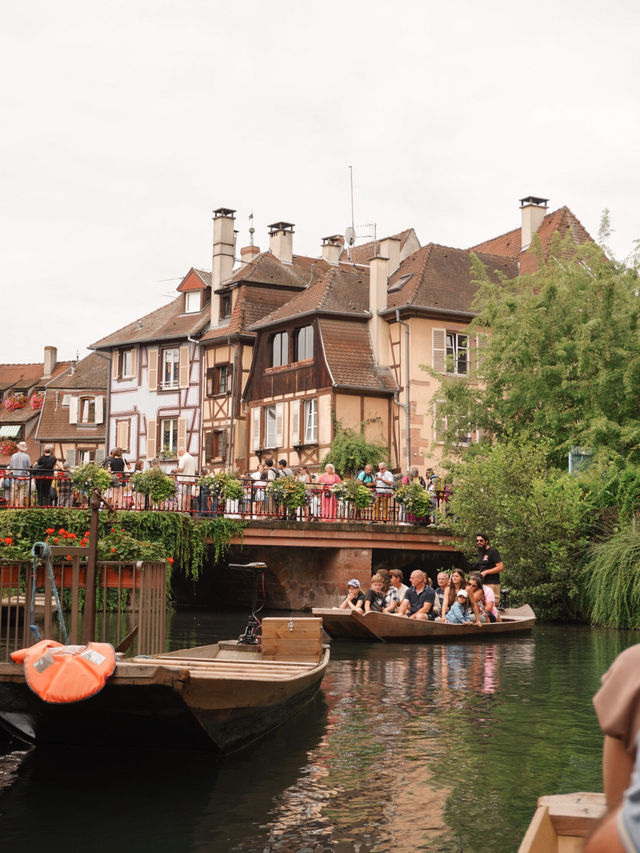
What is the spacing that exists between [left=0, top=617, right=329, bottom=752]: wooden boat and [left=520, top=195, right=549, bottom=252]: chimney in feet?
117

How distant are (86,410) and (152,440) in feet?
37.0

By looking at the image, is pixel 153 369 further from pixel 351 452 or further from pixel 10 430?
pixel 10 430

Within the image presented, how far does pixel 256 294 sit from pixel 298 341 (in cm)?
541

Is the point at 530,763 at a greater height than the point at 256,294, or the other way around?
the point at 256,294

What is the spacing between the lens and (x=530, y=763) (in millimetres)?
9859

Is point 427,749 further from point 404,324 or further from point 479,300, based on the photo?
point 404,324

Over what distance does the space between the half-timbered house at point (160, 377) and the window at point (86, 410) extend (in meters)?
7.50

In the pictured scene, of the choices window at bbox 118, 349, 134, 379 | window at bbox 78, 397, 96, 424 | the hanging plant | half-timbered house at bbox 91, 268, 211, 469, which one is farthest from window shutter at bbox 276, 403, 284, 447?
the hanging plant

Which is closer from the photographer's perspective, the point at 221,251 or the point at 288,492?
the point at 288,492

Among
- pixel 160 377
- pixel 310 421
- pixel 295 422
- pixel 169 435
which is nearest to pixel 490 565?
pixel 310 421

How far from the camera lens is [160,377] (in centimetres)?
4981

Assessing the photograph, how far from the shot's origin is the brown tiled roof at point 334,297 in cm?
4106

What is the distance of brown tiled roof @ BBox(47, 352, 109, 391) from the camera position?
60594mm

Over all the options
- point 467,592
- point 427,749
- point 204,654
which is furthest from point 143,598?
point 467,592
